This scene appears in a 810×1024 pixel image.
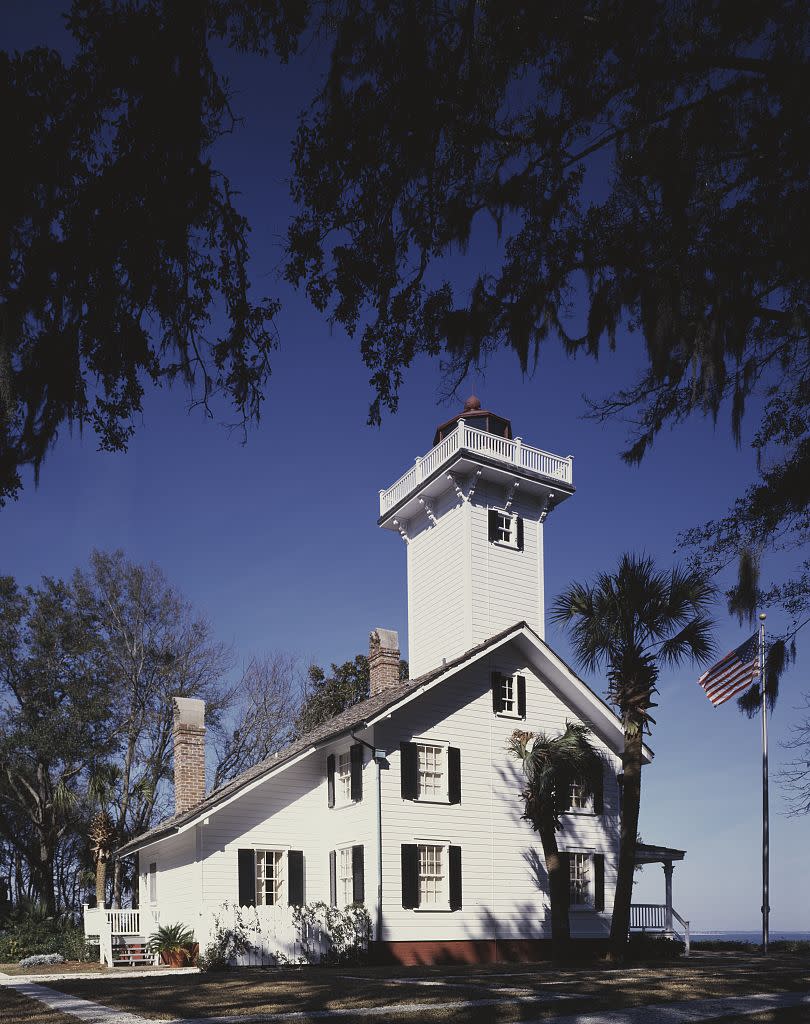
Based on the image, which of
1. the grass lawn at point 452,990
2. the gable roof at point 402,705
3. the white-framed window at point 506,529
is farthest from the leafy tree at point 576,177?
the white-framed window at point 506,529

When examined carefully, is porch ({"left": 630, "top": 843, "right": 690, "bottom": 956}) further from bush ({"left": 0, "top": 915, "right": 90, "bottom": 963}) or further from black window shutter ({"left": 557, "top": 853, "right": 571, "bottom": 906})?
bush ({"left": 0, "top": 915, "right": 90, "bottom": 963})

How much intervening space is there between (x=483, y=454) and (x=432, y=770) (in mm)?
8591

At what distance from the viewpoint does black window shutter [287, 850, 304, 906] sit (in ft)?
76.3

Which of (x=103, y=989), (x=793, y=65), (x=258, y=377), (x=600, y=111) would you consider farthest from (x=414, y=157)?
(x=103, y=989)

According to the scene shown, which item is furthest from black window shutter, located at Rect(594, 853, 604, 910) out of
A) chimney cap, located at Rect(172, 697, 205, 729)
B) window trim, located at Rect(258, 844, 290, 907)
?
chimney cap, located at Rect(172, 697, 205, 729)

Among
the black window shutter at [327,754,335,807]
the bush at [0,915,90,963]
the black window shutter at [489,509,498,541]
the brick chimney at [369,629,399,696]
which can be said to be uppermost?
the black window shutter at [489,509,498,541]

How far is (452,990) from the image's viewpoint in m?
13.6

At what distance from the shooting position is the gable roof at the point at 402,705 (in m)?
22.5

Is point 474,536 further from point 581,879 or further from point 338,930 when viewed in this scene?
point 338,930

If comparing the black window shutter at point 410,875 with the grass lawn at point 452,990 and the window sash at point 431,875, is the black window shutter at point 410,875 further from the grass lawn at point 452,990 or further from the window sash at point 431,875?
the grass lawn at point 452,990

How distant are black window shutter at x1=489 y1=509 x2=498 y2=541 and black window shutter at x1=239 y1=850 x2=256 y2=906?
10.3m

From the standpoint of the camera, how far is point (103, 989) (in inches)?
603

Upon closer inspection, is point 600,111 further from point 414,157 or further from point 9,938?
point 9,938

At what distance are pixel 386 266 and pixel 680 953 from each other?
23.0 m
